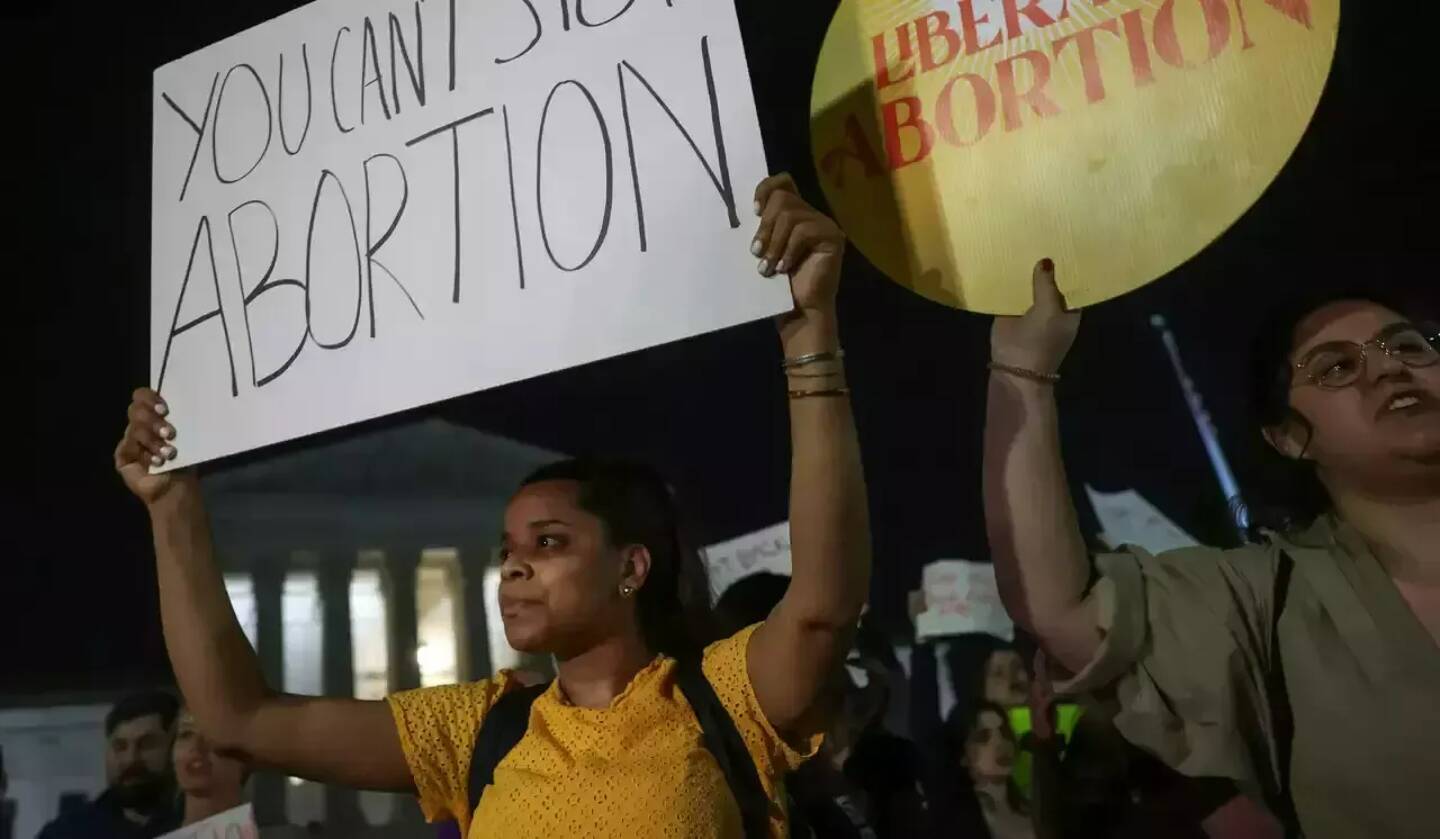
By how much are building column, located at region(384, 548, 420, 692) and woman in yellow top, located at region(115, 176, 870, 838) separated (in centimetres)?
14

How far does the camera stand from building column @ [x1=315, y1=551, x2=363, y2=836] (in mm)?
939

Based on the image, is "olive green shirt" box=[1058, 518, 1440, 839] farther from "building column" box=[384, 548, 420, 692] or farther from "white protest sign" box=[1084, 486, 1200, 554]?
"building column" box=[384, 548, 420, 692]

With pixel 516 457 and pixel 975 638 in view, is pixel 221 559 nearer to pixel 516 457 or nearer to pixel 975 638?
pixel 516 457

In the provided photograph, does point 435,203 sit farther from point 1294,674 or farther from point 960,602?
point 1294,674

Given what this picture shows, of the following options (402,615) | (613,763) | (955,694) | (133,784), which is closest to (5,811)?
(133,784)

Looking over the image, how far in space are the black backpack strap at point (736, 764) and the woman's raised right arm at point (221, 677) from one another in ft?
0.72

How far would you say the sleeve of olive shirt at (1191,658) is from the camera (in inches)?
26.2

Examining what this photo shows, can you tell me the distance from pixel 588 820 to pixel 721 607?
25 centimetres

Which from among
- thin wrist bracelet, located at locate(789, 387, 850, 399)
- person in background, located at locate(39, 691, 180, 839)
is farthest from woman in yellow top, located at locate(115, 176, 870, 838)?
person in background, located at locate(39, 691, 180, 839)

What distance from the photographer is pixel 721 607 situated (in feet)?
2.78

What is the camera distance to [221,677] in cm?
78

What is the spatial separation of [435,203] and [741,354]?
0.86 feet

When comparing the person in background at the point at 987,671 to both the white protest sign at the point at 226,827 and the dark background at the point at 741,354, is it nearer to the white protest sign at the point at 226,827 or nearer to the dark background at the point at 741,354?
the dark background at the point at 741,354

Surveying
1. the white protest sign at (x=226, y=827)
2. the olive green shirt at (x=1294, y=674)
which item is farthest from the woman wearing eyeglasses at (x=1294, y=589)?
the white protest sign at (x=226, y=827)
